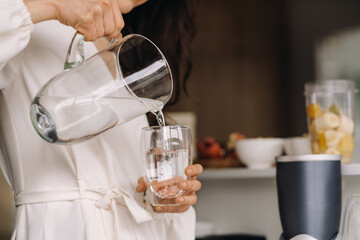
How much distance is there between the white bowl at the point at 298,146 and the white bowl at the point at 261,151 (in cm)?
4

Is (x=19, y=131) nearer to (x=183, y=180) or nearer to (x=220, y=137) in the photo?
(x=183, y=180)

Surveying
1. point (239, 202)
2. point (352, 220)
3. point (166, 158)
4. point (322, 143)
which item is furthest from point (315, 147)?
point (166, 158)

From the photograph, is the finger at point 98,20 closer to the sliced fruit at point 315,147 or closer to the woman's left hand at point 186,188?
the woman's left hand at point 186,188

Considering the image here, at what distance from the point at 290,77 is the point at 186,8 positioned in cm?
285

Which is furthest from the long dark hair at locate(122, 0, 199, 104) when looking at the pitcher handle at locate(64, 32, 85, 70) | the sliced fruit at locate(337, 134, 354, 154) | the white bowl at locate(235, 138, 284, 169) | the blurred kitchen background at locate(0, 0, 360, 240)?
the blurred kitchen background at locate(0, 0, 360, 240)

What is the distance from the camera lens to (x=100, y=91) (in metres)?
0.78

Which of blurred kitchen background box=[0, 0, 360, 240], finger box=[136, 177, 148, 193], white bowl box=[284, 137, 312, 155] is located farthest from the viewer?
blurred kitchen background box=[0, 0, 360, 240]

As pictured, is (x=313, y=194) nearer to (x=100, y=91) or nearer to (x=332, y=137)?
(x=332, y=137)

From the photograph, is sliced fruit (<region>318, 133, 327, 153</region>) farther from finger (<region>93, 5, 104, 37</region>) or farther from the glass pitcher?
finger (<region>93, 5, 104, 37</region>)

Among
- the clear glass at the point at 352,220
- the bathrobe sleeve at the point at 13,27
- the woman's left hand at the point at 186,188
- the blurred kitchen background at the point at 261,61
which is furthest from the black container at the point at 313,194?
the blurred kitchen background at the point at 261,61

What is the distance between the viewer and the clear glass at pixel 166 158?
86 cm

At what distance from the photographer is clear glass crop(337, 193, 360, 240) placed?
852mm

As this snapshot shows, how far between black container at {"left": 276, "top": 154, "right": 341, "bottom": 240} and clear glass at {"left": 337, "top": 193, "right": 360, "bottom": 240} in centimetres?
12

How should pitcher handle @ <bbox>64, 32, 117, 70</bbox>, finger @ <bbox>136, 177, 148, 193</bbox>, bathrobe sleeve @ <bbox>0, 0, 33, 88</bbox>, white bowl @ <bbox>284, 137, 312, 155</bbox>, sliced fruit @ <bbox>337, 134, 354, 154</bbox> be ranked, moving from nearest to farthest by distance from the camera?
bathrobe sleeve @ <bbox>0, 0, 33, 88</bbox> < pitcher handle @ <bbox>64, 32, 117, 70</bbox> < finger @ <bbox>136, 177, 148, 193</bbox> < sliced fruit @ <bbox>337, 134, 354, 154</bbox> < white bowl @ <bbox>284, 137, 312, 155</bbox>
